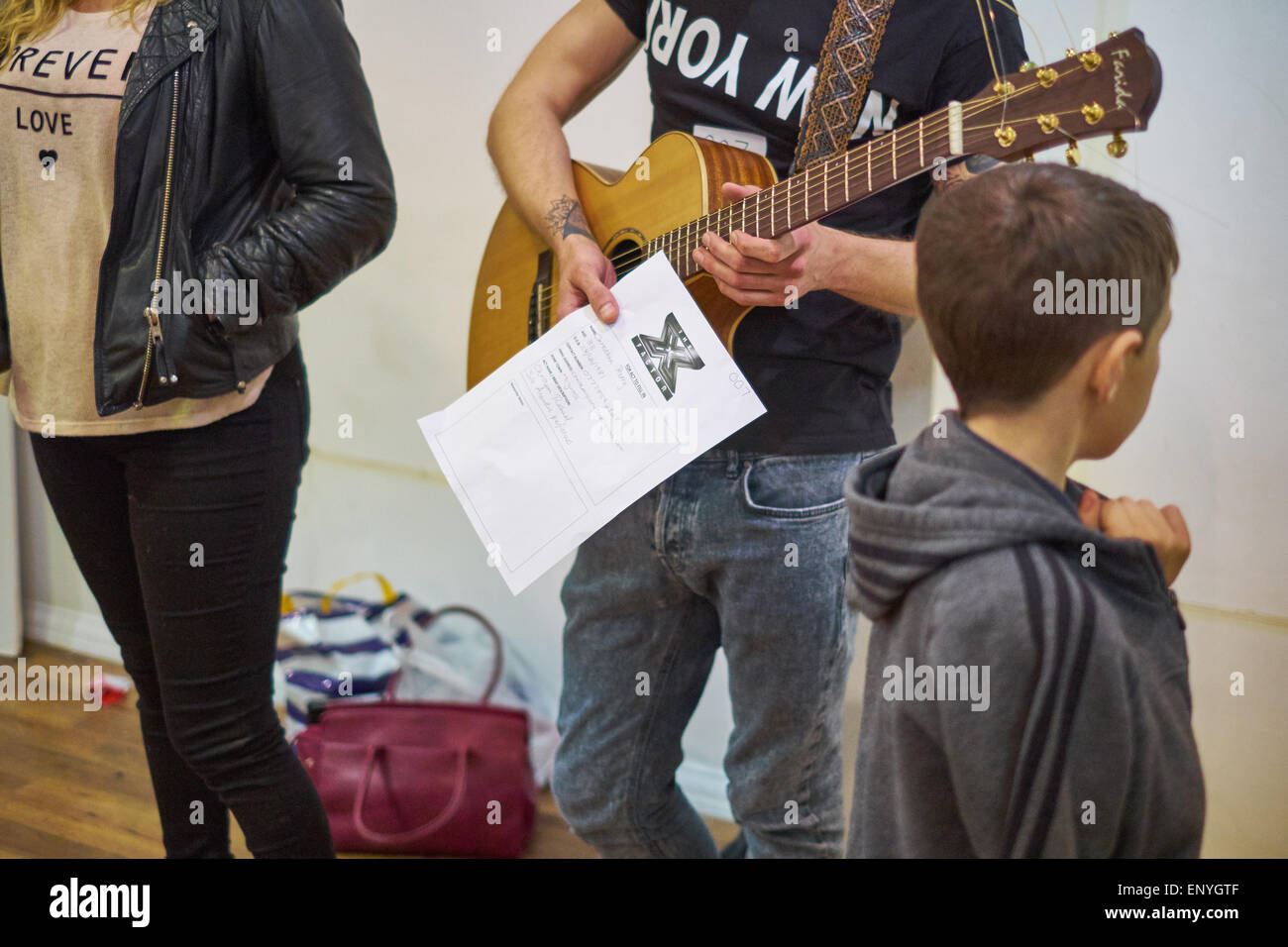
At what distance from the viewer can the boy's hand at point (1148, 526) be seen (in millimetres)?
828

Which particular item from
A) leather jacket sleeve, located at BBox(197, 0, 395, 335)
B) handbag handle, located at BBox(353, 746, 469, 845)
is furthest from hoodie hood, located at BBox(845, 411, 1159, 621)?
handbag handle, located at BBox(353, 746, 469, 845)

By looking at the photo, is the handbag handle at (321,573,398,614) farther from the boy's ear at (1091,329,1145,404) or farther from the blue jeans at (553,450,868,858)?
the boy's ear at (1091,329,1145,404)

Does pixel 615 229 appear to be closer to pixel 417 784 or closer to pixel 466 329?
pixel 466 329

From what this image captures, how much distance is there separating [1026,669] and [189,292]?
95 centimetres

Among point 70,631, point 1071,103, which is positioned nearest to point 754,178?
point 1071,103

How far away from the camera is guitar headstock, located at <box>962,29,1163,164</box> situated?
0.84m

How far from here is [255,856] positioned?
1331 millimetres

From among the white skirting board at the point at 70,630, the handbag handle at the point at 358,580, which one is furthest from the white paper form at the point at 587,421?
the white skirting board at the point at 70,630

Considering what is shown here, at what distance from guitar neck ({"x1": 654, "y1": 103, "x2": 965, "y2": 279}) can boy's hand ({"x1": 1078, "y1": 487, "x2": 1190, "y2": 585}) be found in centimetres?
34

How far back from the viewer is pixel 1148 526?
0.84 metres
